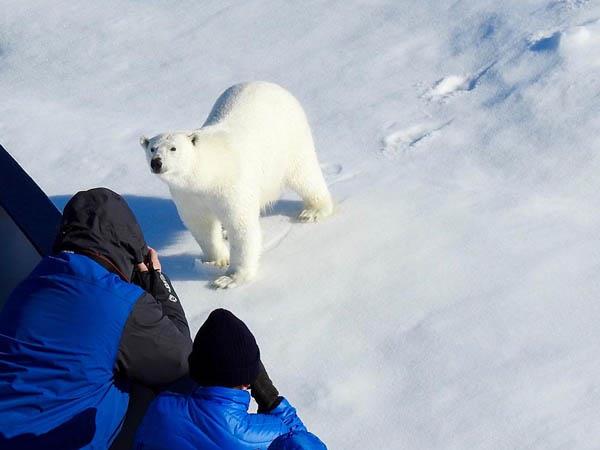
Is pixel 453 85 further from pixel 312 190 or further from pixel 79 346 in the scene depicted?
pixel 79 346

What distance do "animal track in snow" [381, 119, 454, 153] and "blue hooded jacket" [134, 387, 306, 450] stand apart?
2673mm

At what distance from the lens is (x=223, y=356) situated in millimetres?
2008

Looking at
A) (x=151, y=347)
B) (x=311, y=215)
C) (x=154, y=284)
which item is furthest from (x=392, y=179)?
(x=151, y=347)

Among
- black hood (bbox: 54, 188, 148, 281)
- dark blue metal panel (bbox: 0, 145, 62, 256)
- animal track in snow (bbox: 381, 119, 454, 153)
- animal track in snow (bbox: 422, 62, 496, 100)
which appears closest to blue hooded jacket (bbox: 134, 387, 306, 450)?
black hood (bbox: 54, 188, 148, 281)

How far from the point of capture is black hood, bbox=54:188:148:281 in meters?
2.39

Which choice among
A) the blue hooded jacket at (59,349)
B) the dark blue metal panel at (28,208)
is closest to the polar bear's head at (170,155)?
the dark blue metal panel at (28,208)

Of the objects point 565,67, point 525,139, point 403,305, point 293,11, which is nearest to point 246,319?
point 403,305

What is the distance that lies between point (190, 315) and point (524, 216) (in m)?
1.42

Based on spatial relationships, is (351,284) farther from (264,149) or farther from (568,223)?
(568,223)

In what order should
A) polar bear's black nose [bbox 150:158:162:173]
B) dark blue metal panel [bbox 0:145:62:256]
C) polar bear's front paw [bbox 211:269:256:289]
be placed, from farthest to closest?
polar bear's front paw [bbox 211:269:256:289]
polar bear's black nose [bbox 150:158:162:173]
dark blue metal panel [bbox 0:145:62:256]

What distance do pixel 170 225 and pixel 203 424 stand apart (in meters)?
2.28

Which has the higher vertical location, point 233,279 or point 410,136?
point 233,279

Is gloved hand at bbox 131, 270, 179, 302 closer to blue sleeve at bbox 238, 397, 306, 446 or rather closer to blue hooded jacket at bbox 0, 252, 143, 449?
blue hooded jacket at bbox 0, 252, 143, 449

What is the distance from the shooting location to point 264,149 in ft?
12.2
